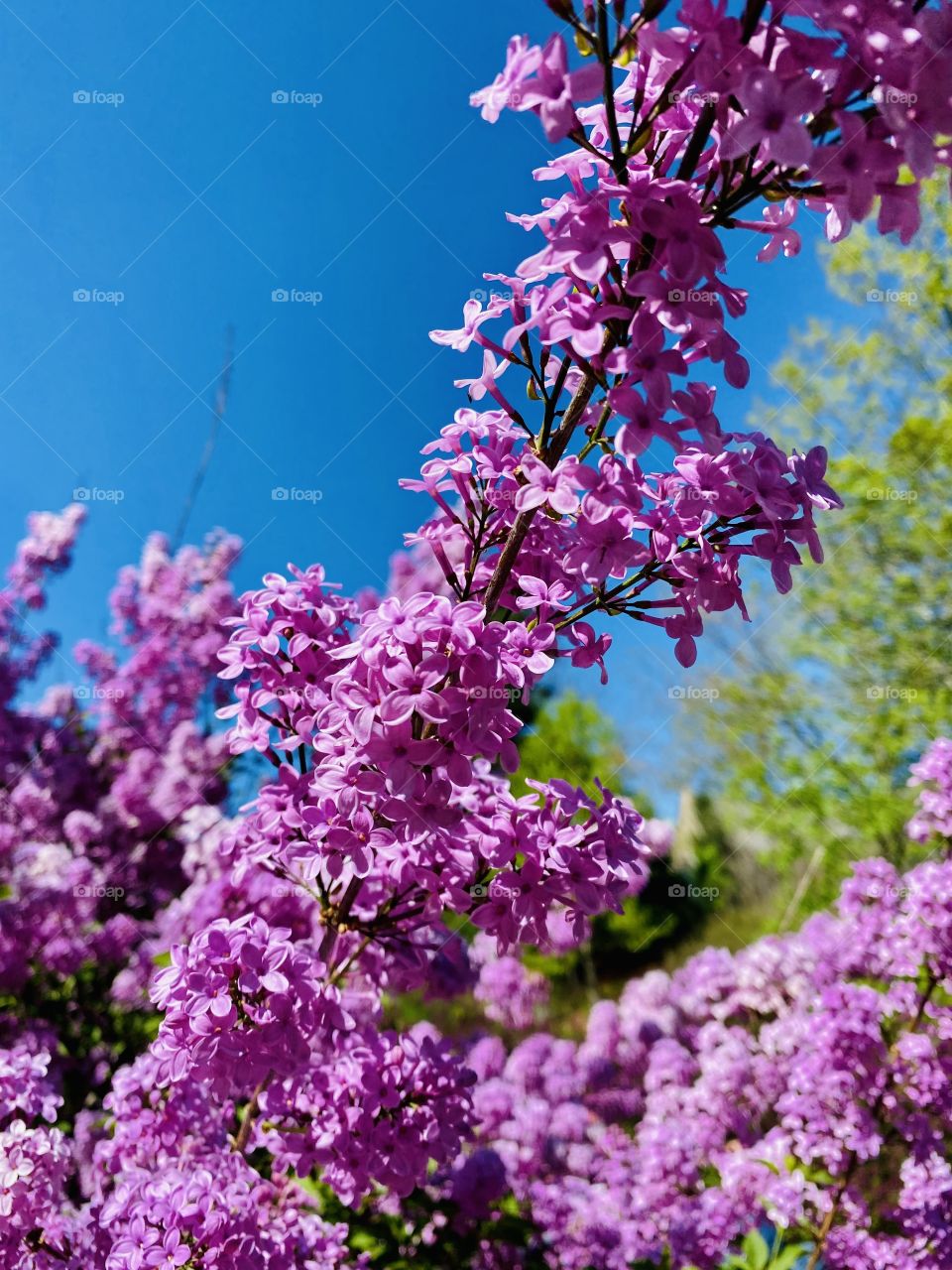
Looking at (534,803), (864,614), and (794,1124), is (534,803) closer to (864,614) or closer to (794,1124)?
(794,1124)

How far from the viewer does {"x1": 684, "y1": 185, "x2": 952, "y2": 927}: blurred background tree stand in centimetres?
1199

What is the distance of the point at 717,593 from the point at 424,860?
0.90 metres

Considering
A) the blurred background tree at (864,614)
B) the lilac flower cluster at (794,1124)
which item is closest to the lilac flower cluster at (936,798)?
the lilac flower cluster at (794,1124)

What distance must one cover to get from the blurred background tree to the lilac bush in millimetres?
8561

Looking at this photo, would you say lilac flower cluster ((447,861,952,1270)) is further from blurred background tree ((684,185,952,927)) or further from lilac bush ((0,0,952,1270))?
blurred background tree ((684,185,952,927))

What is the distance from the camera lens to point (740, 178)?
4.62ft

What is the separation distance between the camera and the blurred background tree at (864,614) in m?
12.0

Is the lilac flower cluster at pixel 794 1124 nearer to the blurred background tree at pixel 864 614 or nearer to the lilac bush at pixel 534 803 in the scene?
the lilac bush at pixel 534 803

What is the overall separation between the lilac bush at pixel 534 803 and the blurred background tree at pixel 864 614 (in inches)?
337

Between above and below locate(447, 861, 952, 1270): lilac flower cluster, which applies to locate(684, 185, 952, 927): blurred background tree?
above

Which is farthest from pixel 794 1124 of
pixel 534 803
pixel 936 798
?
pixel 534 803

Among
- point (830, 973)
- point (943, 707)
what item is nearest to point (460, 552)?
point (830, 973)

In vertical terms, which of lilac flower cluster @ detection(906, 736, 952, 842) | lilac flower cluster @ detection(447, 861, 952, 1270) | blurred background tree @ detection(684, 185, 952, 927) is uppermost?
blurred background tree @ detection(684, 185, 952, 927)

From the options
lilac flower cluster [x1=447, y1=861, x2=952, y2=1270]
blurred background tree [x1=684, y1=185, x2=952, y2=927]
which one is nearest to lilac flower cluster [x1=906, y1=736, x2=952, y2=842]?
lilac flower cluster [x1=447, y1=861, x2=952, y2=1270]
